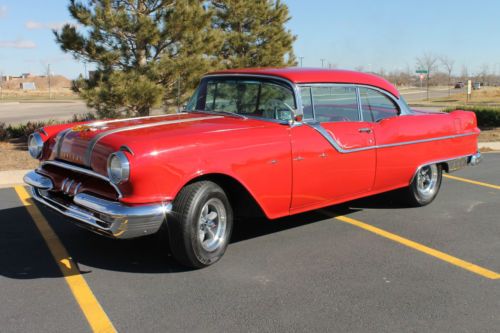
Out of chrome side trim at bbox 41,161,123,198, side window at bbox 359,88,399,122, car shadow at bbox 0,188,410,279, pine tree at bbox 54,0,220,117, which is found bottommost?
car shadow at bbox 0,188,410,279

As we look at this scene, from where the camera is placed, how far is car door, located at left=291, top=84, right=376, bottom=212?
4656 millimetres

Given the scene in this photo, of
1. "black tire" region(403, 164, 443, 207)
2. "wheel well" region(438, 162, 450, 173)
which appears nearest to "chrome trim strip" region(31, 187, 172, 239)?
"black tire" region(403, 164, 443, 207)

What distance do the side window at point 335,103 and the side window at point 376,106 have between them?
130 mm

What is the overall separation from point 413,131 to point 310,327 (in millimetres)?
3300

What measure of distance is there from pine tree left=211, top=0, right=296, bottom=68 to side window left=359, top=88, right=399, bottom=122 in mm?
10442

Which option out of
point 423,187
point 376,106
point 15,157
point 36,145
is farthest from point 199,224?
point 15,157

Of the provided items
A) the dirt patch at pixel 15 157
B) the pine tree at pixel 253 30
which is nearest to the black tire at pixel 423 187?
the dirt patch at pixel 15 157

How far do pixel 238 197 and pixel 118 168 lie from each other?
4.00 ft

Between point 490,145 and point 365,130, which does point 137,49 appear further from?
point 490,145

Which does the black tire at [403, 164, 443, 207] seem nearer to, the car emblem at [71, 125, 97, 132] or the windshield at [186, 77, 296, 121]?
the windshield at [186, 77, 296, 121]

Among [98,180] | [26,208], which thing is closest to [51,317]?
[98,180]

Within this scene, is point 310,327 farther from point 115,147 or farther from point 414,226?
point 414,226

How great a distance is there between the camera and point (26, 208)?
6.23 m

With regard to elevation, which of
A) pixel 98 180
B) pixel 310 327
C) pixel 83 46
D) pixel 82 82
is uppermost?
pixel 83 46
